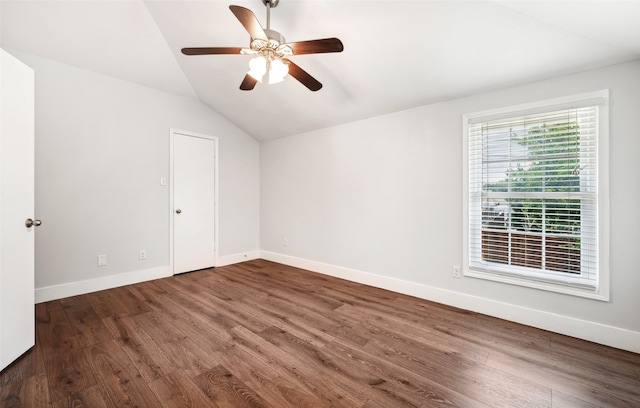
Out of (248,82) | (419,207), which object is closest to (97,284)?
(248,82)

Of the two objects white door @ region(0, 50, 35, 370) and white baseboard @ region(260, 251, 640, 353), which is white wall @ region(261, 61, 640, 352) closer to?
white baseboard @ region(260, 251, 640, 353)

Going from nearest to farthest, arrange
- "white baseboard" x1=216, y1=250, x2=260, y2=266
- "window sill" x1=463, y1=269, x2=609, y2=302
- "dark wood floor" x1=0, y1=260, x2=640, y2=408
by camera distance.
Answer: "dark wood floor" x1=0, y1=260, x2=640, y2=408 < "window sill" x1=463, y1=269, x2=609, y2=302 < "white baseboard" x1=216, y1=250, x2=260, y2=266

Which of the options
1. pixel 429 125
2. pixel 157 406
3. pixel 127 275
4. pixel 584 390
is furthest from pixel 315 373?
pixel 127 275

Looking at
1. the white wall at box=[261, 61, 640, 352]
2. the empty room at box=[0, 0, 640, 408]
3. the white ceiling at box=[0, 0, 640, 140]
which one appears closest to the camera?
the empty room at box=[0, 0, 640, 408]

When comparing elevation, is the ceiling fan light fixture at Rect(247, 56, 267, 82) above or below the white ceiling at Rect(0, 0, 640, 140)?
below

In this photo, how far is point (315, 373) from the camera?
1727 mm

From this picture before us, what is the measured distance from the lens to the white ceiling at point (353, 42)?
6.15 feet

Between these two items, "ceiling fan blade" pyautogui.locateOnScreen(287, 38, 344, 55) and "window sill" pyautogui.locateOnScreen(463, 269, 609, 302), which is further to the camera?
"window sill" pyautogui.locateOnScreen(463, 269, 609, 302)

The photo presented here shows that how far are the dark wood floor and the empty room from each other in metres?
0.02

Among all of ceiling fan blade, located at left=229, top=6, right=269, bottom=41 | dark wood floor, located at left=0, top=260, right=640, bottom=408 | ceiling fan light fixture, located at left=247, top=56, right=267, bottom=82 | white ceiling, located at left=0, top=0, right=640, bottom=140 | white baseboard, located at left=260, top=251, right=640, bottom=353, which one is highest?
white ceiling, located at left=0, top=0, right=640, bottom=140

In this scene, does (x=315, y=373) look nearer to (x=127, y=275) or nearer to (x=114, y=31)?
(x=127, y=275)

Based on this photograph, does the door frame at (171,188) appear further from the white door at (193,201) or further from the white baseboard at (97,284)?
the white baseboard at (97,284)

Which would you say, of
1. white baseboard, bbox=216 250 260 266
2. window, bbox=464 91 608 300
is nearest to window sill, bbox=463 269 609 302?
window, bbox=464 91 608 300

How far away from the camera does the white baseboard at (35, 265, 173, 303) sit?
2937 millimetres
